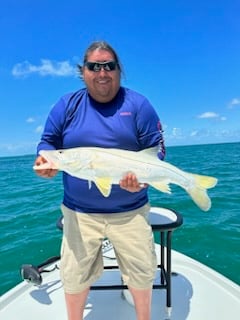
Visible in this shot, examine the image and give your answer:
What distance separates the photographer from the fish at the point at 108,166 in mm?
2320

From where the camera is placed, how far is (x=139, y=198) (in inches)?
105

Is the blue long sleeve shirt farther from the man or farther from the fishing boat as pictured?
the fishing boat

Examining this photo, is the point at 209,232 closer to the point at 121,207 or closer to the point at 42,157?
the point at 121,207

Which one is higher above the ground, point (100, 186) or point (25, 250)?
point (100, 186)

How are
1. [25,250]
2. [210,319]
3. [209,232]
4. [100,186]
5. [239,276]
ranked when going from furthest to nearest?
[209,232], [25,250], [239,276], [210,319], [100,186]

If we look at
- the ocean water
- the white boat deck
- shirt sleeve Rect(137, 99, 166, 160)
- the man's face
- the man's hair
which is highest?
the man's hair

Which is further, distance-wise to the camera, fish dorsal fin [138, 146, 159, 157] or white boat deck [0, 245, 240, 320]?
white boat deck [0, 245, 240, 320]

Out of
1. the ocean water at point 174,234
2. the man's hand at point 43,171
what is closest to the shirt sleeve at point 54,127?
the man's hand at point 43,171

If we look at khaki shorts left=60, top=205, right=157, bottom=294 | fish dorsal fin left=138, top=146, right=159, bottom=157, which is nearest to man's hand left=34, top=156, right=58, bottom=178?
khaki shorts left=60, top=205, right=157, bottom=294

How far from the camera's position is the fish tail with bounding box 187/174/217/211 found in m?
2.43

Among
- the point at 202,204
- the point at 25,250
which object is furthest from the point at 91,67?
the point at 25,250

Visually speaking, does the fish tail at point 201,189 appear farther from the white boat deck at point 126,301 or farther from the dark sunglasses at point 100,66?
the white boat deck at point 126,301

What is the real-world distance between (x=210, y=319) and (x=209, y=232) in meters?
3.82

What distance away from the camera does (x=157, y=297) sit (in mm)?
3396
